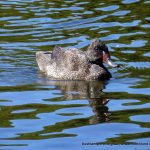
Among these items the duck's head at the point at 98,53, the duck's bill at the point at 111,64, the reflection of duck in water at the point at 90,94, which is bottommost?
the reflection of duck in water at the point at 90,94

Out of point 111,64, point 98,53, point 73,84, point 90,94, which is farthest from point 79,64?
point 90,94

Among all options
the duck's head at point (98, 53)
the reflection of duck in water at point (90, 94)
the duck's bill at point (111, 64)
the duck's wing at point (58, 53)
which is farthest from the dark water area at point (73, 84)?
the duck's wing at point (58, 53)

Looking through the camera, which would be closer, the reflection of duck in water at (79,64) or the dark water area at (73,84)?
the dark water area at (73,84)

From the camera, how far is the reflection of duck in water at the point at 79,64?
18.7 m

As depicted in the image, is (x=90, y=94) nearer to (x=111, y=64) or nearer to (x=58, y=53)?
(x=111, y=64)

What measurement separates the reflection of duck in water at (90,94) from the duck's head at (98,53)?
844 millimetres

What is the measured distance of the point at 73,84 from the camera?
18172 millimetres

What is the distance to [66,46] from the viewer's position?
69.8 ft

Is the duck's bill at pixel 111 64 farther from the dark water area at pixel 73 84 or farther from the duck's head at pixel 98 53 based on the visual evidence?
the dark water area at pixel 73 84

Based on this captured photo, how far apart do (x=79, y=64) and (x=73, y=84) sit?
0.97 metres

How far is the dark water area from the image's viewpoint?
13.7m

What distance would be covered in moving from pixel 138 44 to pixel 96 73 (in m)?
2.61

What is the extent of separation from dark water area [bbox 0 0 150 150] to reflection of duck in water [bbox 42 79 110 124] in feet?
0.06

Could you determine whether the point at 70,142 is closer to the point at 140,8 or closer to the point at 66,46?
the point at 66,46
